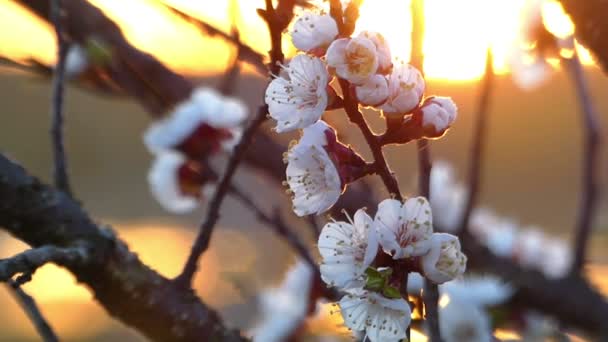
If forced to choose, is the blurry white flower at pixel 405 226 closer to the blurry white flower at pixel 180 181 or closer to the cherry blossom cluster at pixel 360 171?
the cherry blossom cluster at pixel 360 171

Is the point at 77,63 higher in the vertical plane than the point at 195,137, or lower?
higher

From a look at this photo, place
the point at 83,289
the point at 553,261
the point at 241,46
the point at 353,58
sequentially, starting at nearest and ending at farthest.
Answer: the point at 353,58 → the point at 241,46 → the point at 553,261 → the point at 83,289

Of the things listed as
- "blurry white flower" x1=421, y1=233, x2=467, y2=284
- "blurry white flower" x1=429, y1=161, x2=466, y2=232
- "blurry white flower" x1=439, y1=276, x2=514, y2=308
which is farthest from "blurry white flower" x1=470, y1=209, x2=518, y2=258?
"blurry white flower" x1=421, y1=233, x2=467, y2=284

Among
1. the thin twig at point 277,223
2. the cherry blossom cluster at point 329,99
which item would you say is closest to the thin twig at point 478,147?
the thin twig at point 277,223

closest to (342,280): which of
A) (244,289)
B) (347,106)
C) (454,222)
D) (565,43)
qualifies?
(347,106)

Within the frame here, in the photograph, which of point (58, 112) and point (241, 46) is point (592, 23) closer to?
point (241, 46)

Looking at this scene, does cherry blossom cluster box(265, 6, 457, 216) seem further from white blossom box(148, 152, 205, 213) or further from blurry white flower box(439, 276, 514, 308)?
white blossom box(148, 152, 205, 213)

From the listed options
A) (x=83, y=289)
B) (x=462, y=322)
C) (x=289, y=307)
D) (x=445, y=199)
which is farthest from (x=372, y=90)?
(x=83, y=289)
